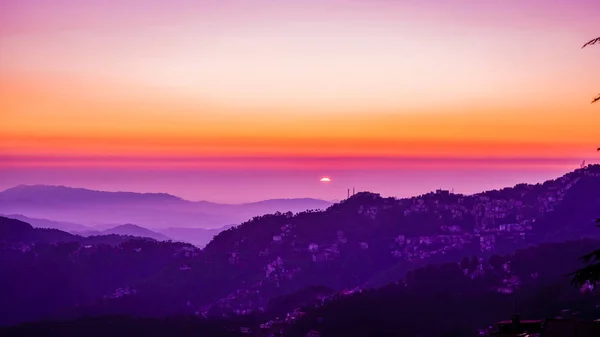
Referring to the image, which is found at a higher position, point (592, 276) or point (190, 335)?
point (592, 276)

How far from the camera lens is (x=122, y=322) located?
196 m

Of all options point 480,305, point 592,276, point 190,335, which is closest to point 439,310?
point 480,305

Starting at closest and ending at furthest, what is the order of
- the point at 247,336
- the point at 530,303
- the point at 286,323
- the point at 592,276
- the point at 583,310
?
1. the point at 592,276
2. the point at 583,310
3. the point at 530,303
4. the point at 247,336
5. the point at 286,323

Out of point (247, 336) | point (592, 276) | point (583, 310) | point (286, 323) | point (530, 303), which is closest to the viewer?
point (592, 276)

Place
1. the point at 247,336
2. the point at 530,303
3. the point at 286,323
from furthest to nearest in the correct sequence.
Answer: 1. the point at 286,323
2. the point at 247,336
3. the point at 530,303

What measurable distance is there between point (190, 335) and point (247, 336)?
14420 millimetres

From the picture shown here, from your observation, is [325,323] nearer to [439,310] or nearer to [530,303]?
[439,310]

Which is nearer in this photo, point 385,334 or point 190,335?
point 385,334

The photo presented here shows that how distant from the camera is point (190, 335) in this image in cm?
18450

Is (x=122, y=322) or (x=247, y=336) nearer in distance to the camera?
(x=247, y=336)

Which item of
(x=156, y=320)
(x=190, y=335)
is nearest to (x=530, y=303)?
(x=190, y=335)

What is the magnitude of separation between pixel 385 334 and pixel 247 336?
2736cm

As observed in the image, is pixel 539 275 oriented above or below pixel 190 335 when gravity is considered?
above

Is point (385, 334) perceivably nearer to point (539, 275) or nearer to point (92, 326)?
point (539, 275)
